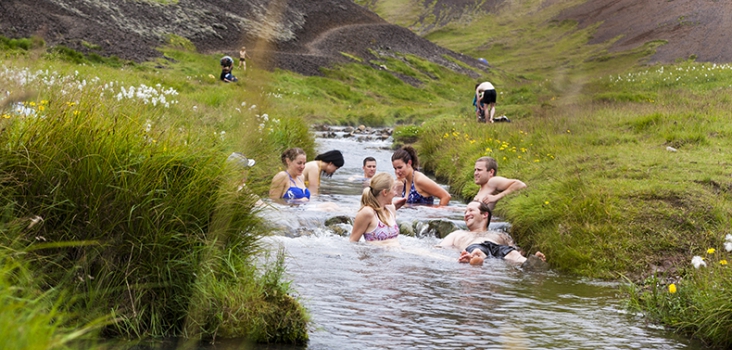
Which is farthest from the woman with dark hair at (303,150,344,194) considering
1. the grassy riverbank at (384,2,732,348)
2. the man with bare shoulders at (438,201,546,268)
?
the man with bare shoulders at (438,201,546,268)

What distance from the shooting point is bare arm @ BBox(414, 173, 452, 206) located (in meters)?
15.1

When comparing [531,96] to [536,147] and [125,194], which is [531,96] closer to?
[536,147]

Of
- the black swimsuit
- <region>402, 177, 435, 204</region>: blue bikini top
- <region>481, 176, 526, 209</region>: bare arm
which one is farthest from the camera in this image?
<region>402, 177, 435, 204</region>: blue bikini top

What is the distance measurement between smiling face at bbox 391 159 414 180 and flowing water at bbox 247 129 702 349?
12.4 ft

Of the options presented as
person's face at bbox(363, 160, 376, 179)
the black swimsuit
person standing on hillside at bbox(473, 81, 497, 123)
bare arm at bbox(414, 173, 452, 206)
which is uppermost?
person standing on hillside at bbox(473, 81, 497, 123)

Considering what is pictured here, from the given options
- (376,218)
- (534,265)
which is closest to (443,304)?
(534,265)

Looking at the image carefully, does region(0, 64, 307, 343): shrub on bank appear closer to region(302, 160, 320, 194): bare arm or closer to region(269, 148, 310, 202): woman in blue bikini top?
→ region(269, 148, 310, 202): woman in blue bikini top

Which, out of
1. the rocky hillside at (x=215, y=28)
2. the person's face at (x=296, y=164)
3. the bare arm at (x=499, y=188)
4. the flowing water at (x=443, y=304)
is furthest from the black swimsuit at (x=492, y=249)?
the rocky hillside at (x=215, y=28)

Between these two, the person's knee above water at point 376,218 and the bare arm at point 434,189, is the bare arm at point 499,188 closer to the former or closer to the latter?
the bare arm at point 434,189

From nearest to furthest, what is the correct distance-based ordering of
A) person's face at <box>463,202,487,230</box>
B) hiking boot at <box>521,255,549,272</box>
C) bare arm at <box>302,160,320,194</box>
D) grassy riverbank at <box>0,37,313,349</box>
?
grassy riverbank at <box>0,37,313,349</box>, hiking boot at <box>521,255,549,272</box>, person's face at <box>463,202,487,230</box>, bare arm at <box>302,160,320,194</box>

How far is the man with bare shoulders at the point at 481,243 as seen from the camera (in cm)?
1009

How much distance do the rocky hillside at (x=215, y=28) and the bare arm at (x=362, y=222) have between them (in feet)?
45.9

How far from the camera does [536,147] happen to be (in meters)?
16.7

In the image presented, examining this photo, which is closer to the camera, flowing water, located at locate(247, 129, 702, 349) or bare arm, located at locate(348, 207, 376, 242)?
flowing water, located at locate(247, 129, 702, 349)
